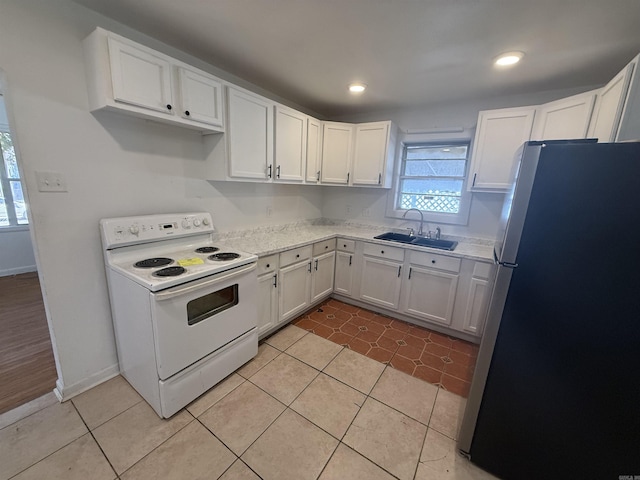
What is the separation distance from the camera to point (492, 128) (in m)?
2.39

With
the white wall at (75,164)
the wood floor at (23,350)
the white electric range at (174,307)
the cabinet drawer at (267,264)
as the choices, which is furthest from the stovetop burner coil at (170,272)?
the wood floor at (23,350)

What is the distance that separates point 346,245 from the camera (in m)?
3.17

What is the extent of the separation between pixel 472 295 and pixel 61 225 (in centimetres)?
327

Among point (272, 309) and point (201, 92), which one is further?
point (272, 309)

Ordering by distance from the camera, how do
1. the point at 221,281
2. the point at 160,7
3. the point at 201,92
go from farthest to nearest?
the point at 201,92, the point at 221,281, the point at 160,7

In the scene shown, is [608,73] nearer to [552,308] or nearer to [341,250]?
[552,308]

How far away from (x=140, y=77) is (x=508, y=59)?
2508 mm

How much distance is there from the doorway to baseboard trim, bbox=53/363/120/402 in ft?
0.51

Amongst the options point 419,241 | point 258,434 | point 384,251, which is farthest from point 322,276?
point 258,434

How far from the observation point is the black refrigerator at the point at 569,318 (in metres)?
1.00

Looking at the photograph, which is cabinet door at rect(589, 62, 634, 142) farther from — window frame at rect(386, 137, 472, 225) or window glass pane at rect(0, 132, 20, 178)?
window glass pane at rect(0, 132, 20, 178)

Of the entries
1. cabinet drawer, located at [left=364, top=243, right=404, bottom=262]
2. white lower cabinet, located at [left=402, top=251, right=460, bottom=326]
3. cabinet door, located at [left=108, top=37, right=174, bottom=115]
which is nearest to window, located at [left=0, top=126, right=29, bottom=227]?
cabinet door, located at [left=108, top=37, right=174, bottom=115]

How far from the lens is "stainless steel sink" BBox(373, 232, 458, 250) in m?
2.79

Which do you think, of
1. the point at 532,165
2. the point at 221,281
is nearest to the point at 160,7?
the point at 221,281
